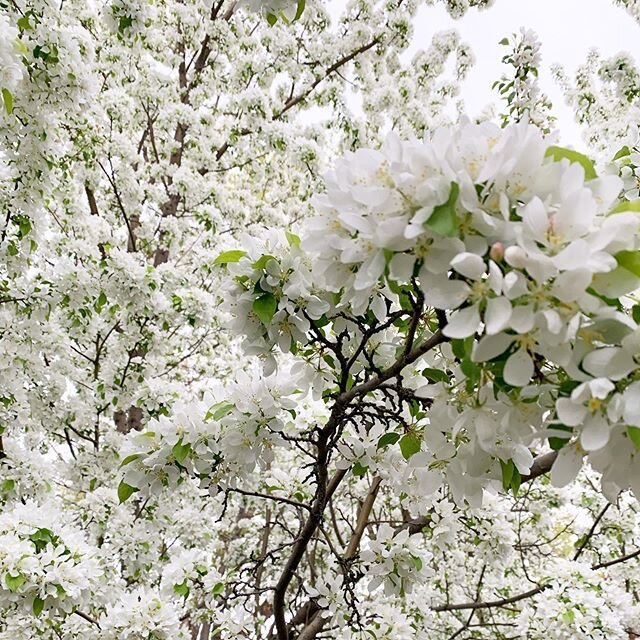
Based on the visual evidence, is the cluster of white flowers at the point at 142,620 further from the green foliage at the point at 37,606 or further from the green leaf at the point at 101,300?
the green leaf at the point at 101,300

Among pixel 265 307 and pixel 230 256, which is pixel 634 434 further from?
pixel 230 256

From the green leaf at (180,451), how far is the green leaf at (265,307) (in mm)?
555

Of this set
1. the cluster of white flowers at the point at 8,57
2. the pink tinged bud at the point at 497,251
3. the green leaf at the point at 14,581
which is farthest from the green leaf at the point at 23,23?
the pink tinged bud at the point at 497,251

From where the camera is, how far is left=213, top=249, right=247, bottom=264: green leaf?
1.32 meters

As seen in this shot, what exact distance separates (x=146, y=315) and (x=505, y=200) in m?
3.59

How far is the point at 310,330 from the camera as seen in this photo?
145 centimetres

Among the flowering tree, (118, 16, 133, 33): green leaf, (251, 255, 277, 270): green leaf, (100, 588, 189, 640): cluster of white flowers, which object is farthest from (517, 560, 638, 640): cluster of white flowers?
(118, 16, 133, 33): green leaf

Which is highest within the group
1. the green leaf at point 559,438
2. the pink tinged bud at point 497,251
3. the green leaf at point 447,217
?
the green leaf at point 447,217

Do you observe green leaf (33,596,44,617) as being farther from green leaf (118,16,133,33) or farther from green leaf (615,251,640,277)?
green leaf (118,16,133,33)

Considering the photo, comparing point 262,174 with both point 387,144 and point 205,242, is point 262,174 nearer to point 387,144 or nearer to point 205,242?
point 205,242

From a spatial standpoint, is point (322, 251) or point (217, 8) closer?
point (322, 251)

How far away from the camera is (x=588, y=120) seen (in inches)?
239

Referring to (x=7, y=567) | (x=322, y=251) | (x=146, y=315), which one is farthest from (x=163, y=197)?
(x=322, y=251)

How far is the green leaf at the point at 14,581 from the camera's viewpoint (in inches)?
78.9
